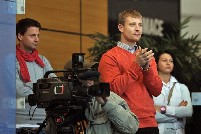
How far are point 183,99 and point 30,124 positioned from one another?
206 centimetres

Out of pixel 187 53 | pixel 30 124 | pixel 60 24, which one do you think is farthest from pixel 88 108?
pixel 60 24

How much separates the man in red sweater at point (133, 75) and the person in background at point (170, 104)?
4.80 ft

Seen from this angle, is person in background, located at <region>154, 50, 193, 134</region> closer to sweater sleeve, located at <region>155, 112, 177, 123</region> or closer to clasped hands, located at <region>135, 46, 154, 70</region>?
sweater sleeve, located at <region>155, 112, 177, 123</region>

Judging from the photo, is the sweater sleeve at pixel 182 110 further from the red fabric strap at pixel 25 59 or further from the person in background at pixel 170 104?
the red fabric strap at pixel 25 59

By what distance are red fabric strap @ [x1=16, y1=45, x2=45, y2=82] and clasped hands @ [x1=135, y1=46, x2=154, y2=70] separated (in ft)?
3.46

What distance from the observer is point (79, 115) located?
11.4ft

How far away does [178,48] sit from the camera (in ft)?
21.0

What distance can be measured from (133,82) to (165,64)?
195 cm

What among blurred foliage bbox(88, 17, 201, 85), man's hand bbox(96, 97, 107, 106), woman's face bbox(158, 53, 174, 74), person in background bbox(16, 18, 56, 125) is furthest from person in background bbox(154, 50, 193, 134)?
man's hand bbox(96, 97, 107, 106)

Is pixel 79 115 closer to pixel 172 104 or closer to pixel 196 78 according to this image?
pixel 172 104

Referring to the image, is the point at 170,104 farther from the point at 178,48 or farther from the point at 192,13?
the point at 192,13

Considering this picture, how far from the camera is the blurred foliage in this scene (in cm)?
620

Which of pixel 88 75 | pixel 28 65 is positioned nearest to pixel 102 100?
pixel 88 75

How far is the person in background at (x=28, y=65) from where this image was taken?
422cm
